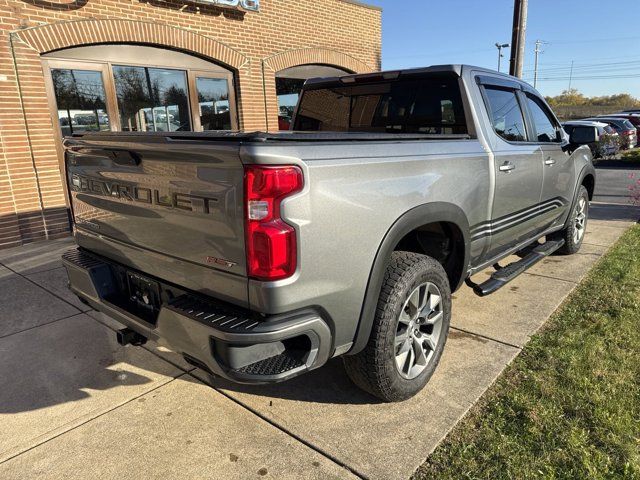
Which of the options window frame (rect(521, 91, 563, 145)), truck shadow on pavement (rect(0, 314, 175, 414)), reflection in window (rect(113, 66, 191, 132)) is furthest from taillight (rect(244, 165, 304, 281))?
reflection in window (rect(113, 66, 191, 132))

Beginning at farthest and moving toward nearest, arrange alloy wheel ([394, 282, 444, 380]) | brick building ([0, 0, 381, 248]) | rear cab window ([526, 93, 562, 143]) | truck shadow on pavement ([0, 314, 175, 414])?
brick building ([0, 0, 381, 248]), rear cab window ([526, 93, 562, 143]), truck shadow on pavement ([0, 314, 175, 414]), alloy wheel ([394, 282, 444, 380])

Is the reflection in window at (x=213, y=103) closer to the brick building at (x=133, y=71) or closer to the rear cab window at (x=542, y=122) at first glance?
the brick building at (x=133, y=71)

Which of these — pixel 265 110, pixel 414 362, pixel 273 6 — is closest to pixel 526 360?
pixel 414 362

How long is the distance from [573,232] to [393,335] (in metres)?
3.85

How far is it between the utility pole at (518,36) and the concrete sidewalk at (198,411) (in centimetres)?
692

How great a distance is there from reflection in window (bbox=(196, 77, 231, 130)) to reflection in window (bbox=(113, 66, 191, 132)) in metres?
0.29

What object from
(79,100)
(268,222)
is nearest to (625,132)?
(79,100)

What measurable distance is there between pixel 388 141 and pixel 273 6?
7.77 m

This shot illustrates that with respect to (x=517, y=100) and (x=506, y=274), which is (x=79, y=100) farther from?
(x=506, y=274)

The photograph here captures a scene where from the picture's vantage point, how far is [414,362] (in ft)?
9.23

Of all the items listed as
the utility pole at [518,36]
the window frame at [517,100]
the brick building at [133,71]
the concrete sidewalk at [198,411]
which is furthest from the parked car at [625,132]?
the concrete sidewalk at [198,411]

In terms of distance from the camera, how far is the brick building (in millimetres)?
6352

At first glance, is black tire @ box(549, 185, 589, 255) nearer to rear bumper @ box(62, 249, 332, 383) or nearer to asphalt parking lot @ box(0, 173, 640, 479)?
asphalt parking lot @ box(0, 173, 640, 479)

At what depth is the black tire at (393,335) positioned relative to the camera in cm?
247
